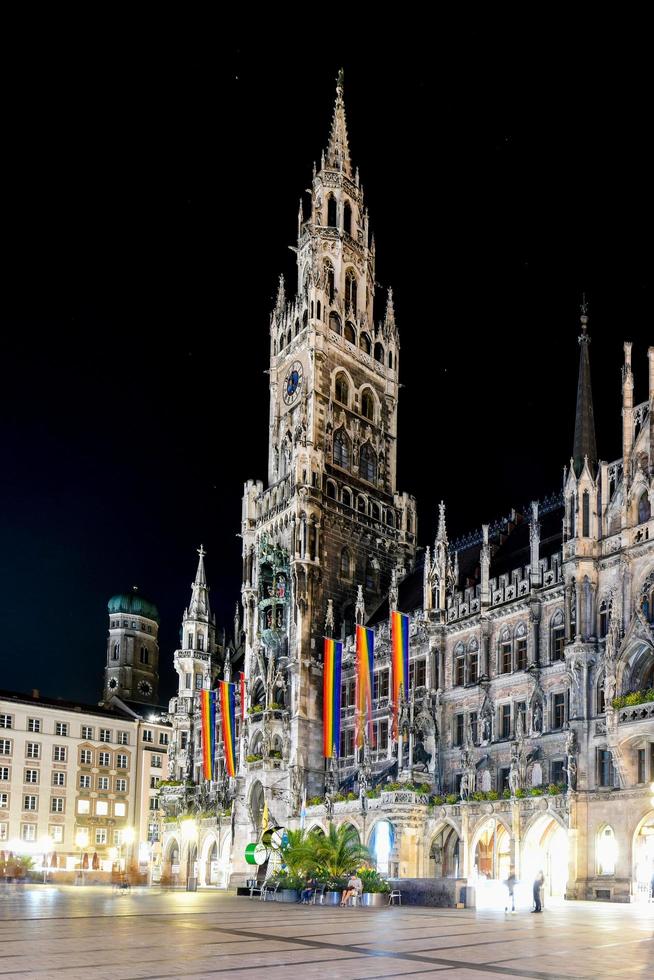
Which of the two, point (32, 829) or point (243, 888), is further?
point (32, 829)

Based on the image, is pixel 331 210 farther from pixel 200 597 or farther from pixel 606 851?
pixel 606 851

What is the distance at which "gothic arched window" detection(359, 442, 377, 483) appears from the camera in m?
93.4

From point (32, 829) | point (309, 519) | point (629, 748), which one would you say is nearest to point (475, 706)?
point (629, 748)

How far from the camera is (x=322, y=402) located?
90.6m

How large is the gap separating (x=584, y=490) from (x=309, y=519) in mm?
Answer: 28355

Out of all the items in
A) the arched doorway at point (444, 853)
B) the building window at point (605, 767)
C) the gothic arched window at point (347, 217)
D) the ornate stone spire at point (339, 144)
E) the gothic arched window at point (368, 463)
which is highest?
the ornate stone spire at point (339, 144)

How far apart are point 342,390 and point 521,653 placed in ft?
114

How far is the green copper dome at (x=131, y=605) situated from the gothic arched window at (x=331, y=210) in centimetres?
7529

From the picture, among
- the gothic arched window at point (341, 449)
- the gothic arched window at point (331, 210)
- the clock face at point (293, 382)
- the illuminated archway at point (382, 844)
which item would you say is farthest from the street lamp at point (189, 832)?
the gothic arched window at point (331, 210)

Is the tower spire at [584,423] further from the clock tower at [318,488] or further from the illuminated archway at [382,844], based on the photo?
the illuminated archway at [382,844]

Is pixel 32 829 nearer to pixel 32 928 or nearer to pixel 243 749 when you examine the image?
pixel 243 749

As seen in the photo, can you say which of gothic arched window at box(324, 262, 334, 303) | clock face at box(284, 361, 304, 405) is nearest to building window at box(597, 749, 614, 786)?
clock face at box(284, 361, 304, 405)

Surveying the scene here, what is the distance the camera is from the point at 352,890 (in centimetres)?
4550

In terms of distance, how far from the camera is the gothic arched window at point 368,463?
306 feet
